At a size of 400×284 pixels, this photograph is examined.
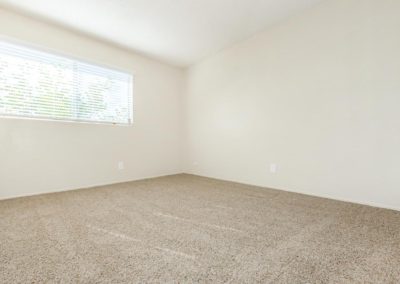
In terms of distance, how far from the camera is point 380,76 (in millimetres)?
2113

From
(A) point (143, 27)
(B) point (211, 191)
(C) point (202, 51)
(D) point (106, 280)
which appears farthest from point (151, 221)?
(C) point (202, 51)

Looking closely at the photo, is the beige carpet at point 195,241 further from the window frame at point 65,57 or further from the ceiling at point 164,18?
the ceiling at point 164,18

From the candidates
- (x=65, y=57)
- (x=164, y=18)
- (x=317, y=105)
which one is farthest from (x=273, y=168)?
(x=65, y=57)

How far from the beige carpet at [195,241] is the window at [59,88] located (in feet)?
3.50

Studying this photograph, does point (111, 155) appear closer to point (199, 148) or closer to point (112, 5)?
point (199, 148)

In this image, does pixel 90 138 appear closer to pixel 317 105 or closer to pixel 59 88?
pixel 59 88

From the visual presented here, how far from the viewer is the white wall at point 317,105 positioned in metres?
2.10

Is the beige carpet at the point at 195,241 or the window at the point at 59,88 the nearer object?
the beige carpet at the point at 195,241

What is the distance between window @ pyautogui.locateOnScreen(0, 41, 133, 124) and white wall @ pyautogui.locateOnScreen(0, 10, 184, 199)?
0.37ft

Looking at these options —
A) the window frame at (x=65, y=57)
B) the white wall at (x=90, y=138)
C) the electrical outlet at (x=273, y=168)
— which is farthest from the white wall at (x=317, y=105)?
the window frame at (x=65, y=57)

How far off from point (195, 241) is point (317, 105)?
2.14 metres

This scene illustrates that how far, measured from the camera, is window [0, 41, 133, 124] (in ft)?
7.60

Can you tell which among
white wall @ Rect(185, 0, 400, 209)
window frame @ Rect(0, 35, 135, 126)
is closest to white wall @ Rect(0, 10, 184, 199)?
window frame @ Rect(0, 35, 135, 126)

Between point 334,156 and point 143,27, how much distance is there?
2805mm
